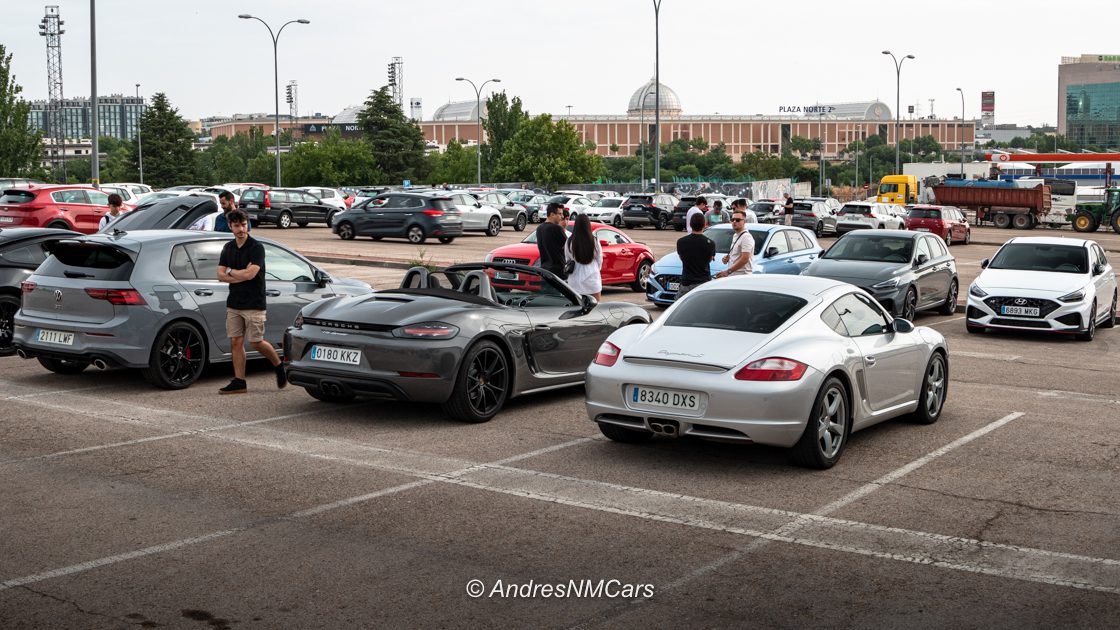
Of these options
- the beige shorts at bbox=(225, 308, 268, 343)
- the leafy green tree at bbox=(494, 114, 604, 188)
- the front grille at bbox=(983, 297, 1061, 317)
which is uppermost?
the leafy green tree at bbox=(494, 114, 604, 188)

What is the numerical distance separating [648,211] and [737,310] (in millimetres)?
41224

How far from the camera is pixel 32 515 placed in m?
6.76

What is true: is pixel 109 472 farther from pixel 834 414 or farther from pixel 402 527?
pixel 834 414

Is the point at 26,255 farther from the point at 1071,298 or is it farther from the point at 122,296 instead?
the point at 1071,298

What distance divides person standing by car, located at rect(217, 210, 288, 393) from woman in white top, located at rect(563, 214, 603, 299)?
3.88 m

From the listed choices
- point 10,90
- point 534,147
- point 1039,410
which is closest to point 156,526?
point 1039,410

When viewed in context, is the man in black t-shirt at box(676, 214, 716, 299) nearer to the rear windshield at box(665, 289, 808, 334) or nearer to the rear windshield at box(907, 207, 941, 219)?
the rear windshield at box(665, 289, 808, 334)

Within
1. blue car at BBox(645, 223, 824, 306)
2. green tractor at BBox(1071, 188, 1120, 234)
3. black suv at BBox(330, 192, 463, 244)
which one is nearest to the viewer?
blue car at BBox(645, 223, 824, 306)

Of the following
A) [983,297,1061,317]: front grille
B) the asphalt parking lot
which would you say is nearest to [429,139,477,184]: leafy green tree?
[983,297,1061,317]: front grille

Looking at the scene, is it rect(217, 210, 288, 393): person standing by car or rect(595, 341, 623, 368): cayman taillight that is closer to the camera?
rect(595, 341, 623, 368): cayman taillight

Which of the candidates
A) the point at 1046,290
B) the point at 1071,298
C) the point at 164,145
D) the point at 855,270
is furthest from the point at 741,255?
the point at 164,145

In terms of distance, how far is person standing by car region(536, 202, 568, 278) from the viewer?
14.0 m

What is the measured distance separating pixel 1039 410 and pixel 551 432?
447cm

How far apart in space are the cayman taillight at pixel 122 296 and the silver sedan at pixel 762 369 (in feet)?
15.2
